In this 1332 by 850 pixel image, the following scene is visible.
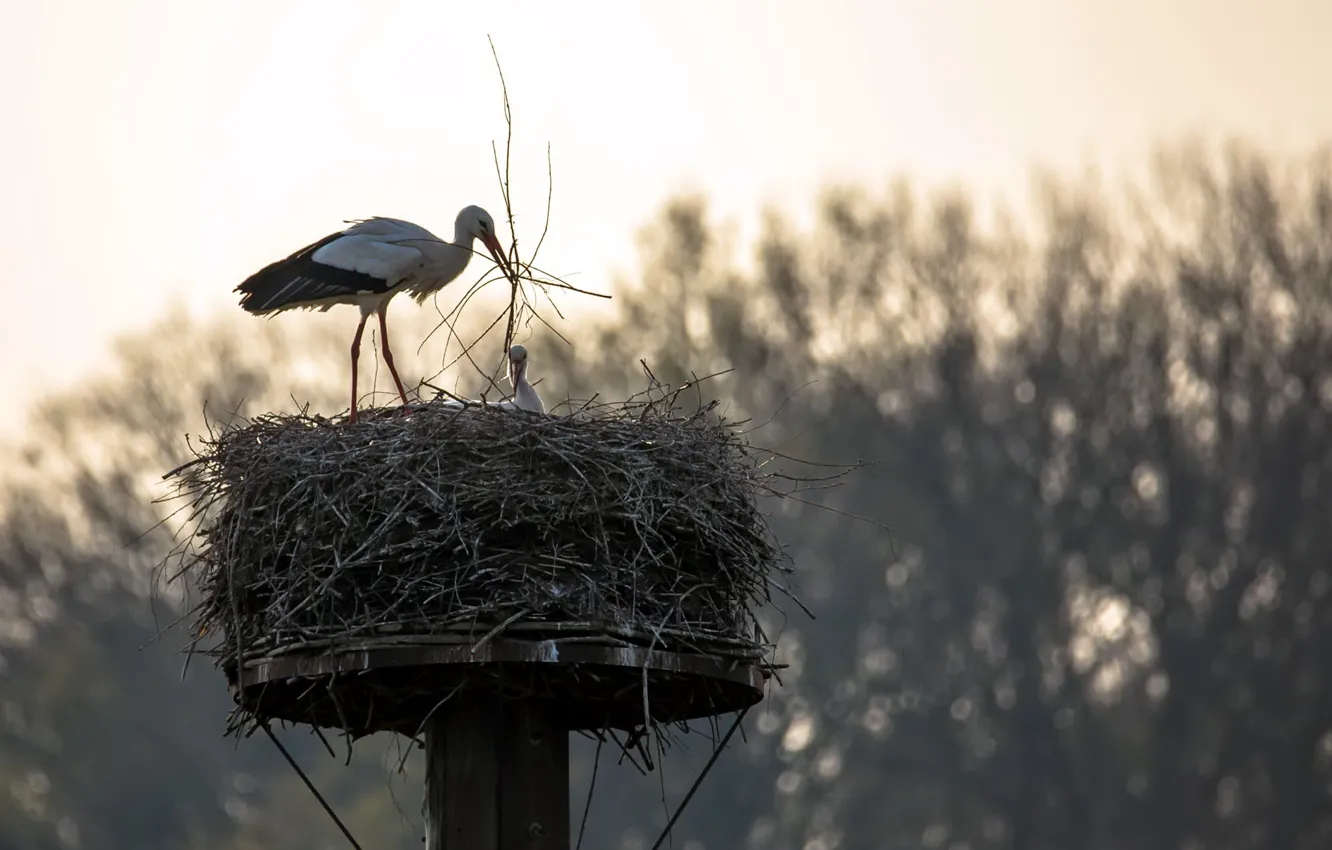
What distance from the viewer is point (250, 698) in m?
7.53

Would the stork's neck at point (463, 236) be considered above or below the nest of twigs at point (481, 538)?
above

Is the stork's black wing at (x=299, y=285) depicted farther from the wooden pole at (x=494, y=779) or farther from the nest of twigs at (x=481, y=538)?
the wooden pole at (x=494, y=779)

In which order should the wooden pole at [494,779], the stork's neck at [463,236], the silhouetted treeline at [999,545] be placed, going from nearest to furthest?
the wooden pole at [494,779]
the stork's neck at [463,236]
the silhouetted treeline at [999,545]

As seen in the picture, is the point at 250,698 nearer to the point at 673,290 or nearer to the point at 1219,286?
the point at 673,290

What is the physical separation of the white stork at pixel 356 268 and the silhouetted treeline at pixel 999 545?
13.7m

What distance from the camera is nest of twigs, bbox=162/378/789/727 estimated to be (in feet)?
24.0

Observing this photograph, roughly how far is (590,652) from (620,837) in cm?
1915

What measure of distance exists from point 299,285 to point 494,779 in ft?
13.4

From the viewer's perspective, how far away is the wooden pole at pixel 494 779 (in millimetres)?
7215

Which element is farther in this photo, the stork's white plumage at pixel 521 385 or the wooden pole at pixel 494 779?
the stork's white plumage at pixel 521 385

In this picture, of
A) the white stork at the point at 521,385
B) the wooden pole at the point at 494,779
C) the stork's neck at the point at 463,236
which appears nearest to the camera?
the wooden pole at the point at 494,779

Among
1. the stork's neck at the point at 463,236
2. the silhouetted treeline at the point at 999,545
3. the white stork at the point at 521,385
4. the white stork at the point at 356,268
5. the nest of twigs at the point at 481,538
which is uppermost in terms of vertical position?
the silhouetted treeline at the point at 999,545

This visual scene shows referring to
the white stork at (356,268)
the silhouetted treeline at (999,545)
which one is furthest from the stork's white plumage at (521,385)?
the silhouetted treeline at (999,545)

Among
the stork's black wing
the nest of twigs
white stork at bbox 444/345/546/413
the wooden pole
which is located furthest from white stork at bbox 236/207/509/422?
the wooden pole
